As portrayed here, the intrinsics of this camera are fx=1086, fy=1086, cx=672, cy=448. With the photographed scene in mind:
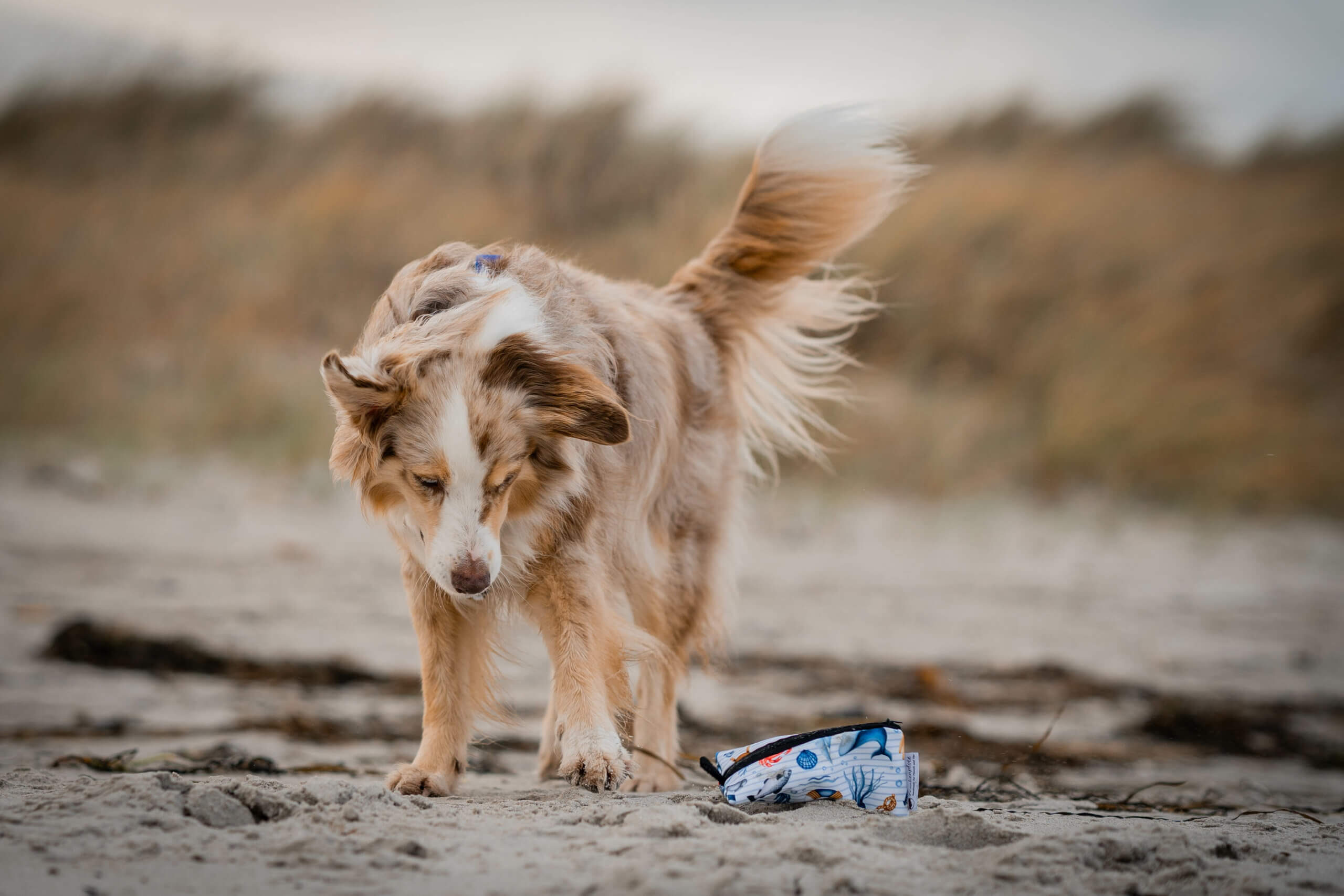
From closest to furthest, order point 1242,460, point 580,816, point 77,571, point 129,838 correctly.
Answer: point 129,838 < point 580,816 < point 77,571 < point 1242,460

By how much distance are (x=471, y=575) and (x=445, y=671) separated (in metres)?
0.67

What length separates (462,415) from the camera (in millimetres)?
2803

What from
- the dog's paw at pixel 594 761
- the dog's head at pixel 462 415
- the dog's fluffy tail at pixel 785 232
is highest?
the dog's fluffy tail at pixel 785 232

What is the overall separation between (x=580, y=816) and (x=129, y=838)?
3.11ft

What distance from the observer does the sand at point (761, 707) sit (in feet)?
7.05

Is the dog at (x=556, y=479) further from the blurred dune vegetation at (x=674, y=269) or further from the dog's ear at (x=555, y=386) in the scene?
the blurred dune vegetation at (x=674, y=269)

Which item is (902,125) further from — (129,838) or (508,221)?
(508,221)

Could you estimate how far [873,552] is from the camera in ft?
28.2

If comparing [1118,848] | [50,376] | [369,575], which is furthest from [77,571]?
[1118,848]

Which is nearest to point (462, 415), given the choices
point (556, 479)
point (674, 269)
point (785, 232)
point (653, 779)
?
point (556, 479)

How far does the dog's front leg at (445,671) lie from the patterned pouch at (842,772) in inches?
37.1

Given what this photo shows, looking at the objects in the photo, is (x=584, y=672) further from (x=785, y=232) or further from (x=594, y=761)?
(x=785, y=232)

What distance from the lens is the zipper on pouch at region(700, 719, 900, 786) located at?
2.73m

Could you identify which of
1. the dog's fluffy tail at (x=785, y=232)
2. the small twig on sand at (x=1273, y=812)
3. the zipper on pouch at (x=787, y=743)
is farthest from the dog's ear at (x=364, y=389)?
the small twig on sand at (x=1273, y=812)
